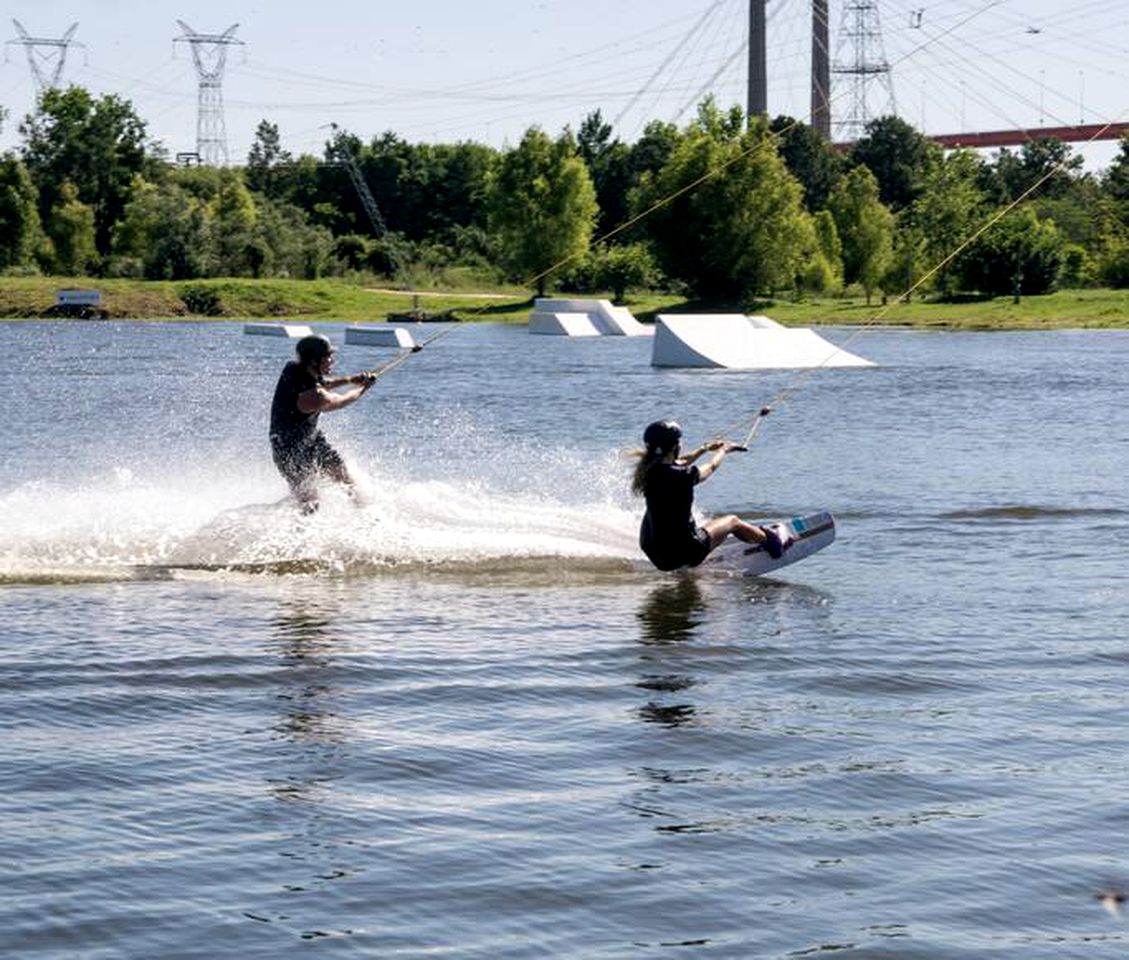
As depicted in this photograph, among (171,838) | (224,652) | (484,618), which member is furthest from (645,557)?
(171,838)

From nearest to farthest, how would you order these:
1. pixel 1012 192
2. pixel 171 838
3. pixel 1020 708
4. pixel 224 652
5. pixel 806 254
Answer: pixel 171 838 → pixel 1020 708 → pixel 224 652 → pixel 806 254 → pixel 1012 192

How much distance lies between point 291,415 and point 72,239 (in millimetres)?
101401

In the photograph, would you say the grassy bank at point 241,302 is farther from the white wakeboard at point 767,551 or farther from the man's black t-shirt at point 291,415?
the white wakeboard at point 767,551

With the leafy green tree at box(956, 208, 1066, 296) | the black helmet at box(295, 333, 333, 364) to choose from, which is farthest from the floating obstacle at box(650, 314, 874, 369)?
the black helmet at box(295, 333, 333, 364)

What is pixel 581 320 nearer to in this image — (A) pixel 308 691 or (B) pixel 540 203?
(B) pixel 540 203

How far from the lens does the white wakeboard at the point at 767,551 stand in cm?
1565

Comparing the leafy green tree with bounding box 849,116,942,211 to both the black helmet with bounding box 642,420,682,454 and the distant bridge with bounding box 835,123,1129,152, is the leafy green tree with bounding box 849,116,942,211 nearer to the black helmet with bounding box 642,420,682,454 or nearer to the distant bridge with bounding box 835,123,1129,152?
the distant bridge with bounding box 835,123,1129,152

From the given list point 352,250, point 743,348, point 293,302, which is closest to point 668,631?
point 743,348

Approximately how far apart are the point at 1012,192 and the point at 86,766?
116043 millimetres

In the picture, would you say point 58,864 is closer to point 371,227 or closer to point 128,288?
point 128,288

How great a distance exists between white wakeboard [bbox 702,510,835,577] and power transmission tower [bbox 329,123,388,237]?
107 m

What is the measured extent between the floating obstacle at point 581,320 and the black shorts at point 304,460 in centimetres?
6469

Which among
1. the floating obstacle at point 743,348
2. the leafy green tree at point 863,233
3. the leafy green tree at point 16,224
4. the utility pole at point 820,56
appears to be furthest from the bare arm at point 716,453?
the utility pole at point 820,56

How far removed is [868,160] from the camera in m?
132
